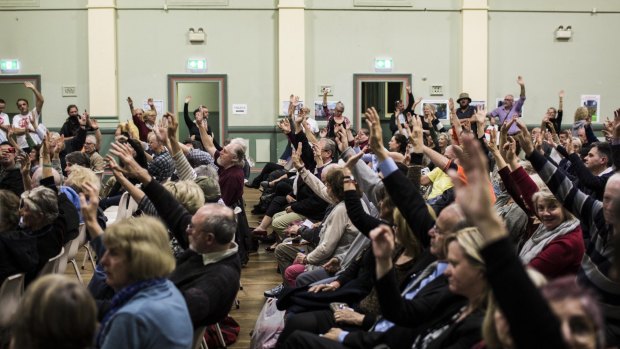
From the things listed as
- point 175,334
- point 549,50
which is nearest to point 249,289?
point 175,334

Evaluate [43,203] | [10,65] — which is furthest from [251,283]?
[10,65]

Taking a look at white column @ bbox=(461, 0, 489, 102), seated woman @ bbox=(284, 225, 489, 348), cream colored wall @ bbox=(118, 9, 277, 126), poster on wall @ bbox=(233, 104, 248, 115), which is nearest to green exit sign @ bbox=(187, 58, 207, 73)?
cream colored wall @ bbox=(118, 9, 277, 126)

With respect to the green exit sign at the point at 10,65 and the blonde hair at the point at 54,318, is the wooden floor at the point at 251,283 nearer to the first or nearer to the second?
the blonde hair at the point at 54,318

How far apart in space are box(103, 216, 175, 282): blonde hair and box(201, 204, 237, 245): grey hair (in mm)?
546

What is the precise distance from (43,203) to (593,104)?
11.4 m

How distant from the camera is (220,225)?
317 cm

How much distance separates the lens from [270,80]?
41.8ft

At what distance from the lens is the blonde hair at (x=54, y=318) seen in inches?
75.2

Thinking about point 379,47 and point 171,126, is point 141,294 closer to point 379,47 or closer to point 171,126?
point 171,126

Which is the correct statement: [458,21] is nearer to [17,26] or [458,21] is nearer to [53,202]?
[17,26]

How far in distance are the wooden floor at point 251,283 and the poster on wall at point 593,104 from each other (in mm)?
7861

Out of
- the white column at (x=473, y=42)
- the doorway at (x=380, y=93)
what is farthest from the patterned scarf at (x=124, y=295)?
the white column at (x=473, y=42)

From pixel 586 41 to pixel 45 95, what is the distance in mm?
9712

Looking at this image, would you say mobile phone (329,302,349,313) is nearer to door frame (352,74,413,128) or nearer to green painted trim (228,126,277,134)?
green painted trim (228,126,277,134)
